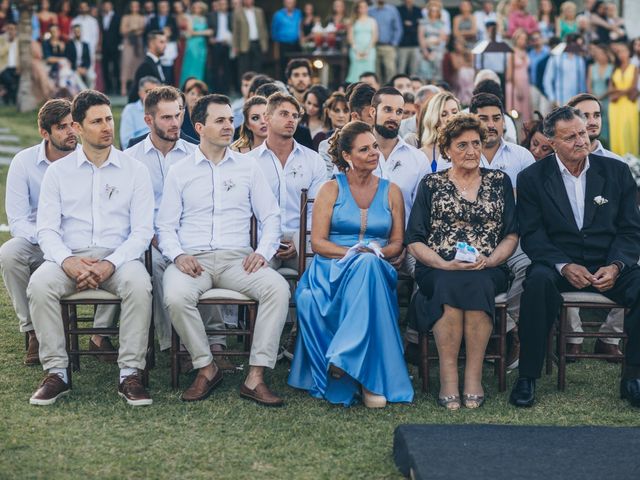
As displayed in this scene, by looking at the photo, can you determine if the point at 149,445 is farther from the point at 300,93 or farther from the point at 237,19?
the point at 237,19

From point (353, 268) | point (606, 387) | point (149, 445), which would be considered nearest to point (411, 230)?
point (353, 268)

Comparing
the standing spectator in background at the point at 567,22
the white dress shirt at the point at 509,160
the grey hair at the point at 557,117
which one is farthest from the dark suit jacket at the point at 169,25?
the grey hair at the point at 557,117

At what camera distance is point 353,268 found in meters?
5.89

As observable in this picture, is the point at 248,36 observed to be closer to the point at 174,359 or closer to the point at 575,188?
the point at 575,188

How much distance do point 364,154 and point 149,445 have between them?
2.13 meters

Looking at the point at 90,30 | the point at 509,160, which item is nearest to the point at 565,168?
the point at 509,160

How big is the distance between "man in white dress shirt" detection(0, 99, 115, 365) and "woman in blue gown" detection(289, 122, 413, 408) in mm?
1363

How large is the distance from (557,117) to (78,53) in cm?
1293

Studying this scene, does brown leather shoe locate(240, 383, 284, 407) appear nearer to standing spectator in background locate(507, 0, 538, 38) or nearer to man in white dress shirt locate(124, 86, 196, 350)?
man in white dress shirt locate(124, 86, 196, 350)

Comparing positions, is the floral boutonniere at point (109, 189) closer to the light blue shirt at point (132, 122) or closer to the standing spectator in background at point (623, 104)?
the light blue shirt at point (132, 122)

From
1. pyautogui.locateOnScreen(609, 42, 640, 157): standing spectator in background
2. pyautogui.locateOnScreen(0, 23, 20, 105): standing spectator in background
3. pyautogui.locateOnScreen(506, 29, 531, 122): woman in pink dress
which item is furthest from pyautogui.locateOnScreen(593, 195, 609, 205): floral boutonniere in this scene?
pyautogui.locateOnScreen(0, 23, 20, 105): standing spectator in background

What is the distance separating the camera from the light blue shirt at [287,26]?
17500 millimetres

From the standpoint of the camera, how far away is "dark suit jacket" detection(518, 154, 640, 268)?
243 inches

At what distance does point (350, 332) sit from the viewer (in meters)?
5.78
